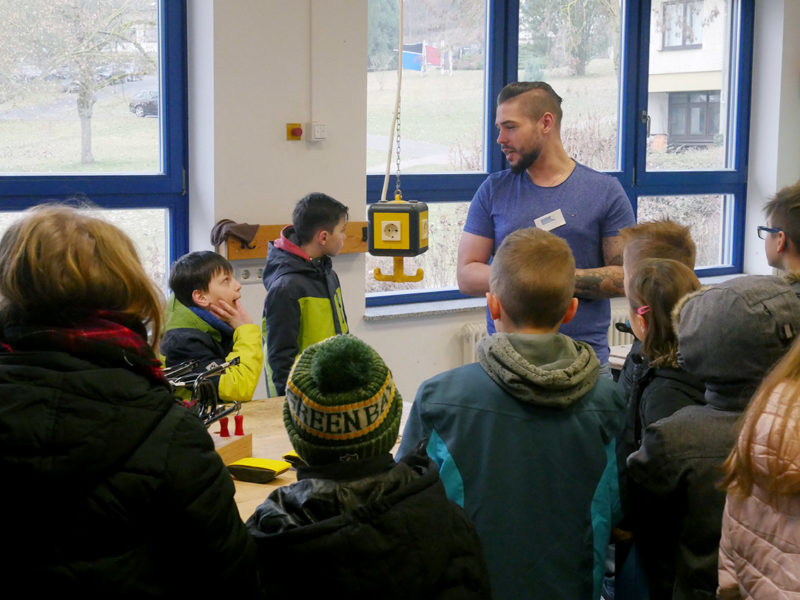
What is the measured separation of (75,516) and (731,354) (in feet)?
3.86

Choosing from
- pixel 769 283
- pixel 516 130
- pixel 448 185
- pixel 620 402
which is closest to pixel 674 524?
pixel 620 402

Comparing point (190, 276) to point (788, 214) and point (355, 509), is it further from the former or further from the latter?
point (788, 214)

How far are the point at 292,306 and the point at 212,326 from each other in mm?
731

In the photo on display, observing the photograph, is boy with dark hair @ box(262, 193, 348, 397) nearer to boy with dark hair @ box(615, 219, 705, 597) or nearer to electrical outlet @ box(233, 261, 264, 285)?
electrical outlet @ box(233, 261, 264, 285)

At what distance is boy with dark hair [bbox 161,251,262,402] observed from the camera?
2703 millimetres

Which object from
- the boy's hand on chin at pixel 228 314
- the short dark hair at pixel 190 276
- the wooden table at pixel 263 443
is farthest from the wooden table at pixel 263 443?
the short dark hair at pixel 190 276

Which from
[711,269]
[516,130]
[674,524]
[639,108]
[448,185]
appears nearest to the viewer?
[674,524]

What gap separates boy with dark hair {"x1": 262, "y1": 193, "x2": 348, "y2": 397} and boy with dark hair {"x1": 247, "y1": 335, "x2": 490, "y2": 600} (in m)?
1.95

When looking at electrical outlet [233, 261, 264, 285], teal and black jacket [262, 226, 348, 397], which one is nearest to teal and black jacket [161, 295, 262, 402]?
teal and black jacket [262, 226, 348, 397]

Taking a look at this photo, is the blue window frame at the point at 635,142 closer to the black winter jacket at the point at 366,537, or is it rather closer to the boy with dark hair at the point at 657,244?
the boy with dark hair at the point at 657,244

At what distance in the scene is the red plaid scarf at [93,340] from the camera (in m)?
1.40

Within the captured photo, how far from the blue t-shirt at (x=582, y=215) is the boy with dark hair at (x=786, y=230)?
46 cm

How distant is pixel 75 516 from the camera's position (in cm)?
137

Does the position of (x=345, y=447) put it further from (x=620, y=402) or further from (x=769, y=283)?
(x=769, y=283)
